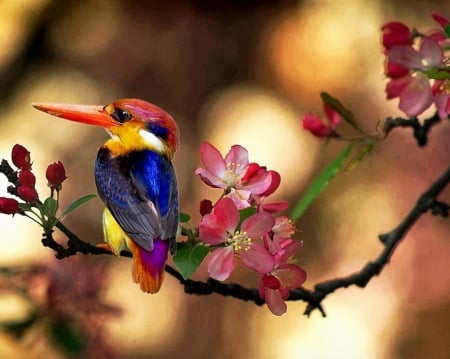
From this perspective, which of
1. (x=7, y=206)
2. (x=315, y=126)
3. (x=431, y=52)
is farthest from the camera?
(x=315, y=126)

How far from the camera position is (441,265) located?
1.92 meters

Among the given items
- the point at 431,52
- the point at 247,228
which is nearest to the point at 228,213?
the point at 247,228

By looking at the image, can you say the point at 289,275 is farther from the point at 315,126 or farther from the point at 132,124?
the point at 315,126

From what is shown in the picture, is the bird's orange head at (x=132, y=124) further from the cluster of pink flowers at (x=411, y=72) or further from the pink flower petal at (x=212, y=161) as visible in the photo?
the cluster of pink flowers at (x=411, y=72)

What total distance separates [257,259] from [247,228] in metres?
0.01

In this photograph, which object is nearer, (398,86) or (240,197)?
(240,197)

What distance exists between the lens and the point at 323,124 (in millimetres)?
618

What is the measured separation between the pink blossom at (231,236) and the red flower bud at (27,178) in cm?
7

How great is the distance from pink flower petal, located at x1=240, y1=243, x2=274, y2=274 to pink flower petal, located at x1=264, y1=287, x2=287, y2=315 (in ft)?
0.05

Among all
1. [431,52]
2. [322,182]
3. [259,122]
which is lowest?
[259,122]

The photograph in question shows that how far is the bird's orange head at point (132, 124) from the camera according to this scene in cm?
40

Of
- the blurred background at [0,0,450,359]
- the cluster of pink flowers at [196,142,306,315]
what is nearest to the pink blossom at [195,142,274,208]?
the cluster of pink flowers at [196,142,306,315]

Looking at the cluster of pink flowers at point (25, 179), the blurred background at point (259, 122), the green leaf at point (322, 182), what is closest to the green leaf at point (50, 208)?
the cluster of pink flowers at point (25, 179)

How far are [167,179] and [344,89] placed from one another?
5.39ft
